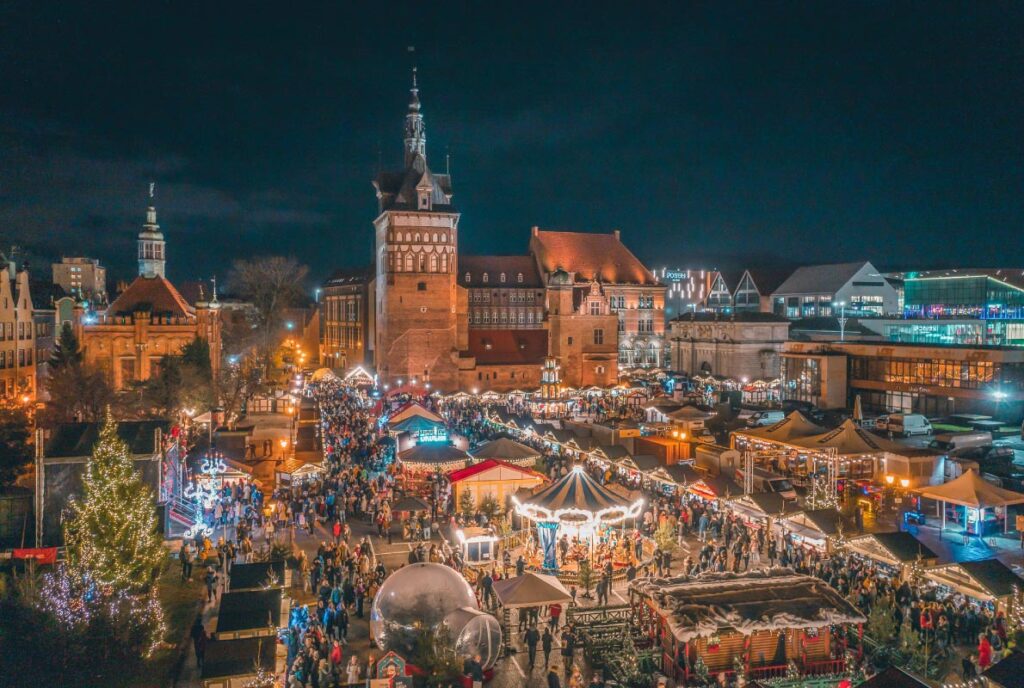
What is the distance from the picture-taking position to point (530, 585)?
1295 centimetres

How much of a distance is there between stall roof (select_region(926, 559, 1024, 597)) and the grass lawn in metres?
13.0

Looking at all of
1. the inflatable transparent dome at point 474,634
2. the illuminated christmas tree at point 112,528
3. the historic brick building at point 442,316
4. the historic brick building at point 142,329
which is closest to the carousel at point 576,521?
the inflatable transparent dome at point 474,634

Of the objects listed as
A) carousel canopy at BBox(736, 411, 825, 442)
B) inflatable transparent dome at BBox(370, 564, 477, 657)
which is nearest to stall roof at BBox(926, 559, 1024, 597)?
inflatable transparent dome at BBox(370, 564, 477, 657)

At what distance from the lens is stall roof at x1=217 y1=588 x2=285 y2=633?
1105cm

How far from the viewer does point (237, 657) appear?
10.1 meters

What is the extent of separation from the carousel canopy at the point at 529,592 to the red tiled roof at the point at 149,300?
129 feet

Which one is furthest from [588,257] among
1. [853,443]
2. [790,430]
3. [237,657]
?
[237,657]

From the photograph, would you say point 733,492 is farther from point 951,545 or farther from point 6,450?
point 6,450

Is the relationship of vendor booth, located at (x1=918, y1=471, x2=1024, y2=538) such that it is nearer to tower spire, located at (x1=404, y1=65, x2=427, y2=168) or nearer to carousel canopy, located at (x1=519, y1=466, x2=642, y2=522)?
carousel canopy, located at (x1=519, y1=466, x2=642, y2=522)

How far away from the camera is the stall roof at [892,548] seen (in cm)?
1469

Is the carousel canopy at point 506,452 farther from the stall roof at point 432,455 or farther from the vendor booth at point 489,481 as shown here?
the vendor booth at point 489,481

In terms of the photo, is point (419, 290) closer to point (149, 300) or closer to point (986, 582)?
point (149, 300)

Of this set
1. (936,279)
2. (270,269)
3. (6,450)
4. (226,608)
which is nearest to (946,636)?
(226,608)

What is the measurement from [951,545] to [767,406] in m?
20.4
